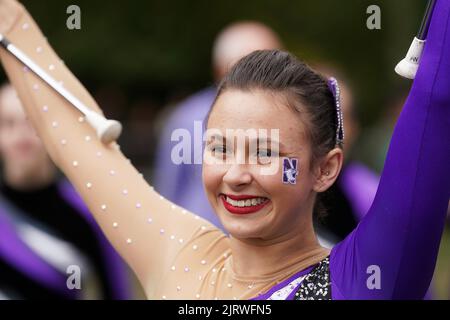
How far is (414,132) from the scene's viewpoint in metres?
1.88

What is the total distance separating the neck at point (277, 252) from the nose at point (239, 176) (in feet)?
0.56

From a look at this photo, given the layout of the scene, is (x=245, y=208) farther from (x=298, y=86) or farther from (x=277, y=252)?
(x=298, y=86)

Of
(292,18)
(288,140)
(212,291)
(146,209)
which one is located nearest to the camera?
(288,140)

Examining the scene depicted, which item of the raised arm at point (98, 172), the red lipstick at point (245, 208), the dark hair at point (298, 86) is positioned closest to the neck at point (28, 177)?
the raised arm at point (98, 172)

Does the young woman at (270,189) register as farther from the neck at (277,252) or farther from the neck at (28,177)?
the neck at (28,177)

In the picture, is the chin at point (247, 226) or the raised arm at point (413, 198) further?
the chin at point (247, 226)

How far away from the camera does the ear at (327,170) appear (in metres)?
2.16

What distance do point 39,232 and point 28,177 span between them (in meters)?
0.33

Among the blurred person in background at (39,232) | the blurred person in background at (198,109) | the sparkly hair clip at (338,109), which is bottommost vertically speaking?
the blurred person in background at (39,232)

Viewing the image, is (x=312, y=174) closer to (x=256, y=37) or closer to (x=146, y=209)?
(x=146, y=209)

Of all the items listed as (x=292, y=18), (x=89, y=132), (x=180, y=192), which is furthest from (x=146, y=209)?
(x=292, y=18)

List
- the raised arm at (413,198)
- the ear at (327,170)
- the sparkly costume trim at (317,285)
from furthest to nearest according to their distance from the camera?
the ear at (327,170) → the sparkly costume trim at (317,285) → the raised arm at (413,198)

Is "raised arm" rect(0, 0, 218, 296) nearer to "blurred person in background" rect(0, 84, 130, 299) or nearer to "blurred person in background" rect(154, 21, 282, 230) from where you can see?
"blurred person in background" rect(154, 21, 282, 230)

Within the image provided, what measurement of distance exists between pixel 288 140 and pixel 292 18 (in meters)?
13.1
